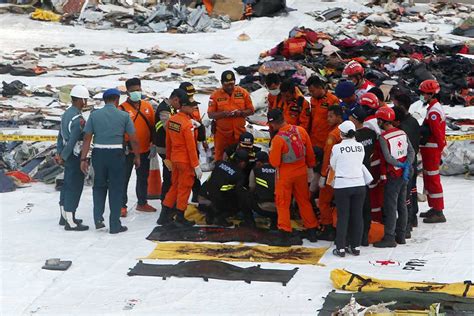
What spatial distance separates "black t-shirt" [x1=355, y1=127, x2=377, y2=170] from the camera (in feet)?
42.6

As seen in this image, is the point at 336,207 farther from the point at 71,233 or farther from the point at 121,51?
the point at 121,51

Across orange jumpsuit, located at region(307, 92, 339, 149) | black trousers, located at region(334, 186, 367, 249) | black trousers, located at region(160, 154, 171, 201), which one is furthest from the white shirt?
black trousers, located at region(160, 154, 171, 201)

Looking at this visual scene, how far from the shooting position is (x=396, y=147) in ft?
42.7

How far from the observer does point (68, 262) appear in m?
12.8

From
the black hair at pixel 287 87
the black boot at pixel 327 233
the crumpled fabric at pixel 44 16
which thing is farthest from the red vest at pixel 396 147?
the crumpled fabric at pixel 44 16

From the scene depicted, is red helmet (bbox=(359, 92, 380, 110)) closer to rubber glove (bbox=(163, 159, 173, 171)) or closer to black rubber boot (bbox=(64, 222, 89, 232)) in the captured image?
rubber glove (bbox=(163, 159, 173, 171))

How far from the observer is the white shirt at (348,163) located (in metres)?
12.6

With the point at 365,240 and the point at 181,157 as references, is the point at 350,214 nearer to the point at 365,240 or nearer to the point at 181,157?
the point at 365,240

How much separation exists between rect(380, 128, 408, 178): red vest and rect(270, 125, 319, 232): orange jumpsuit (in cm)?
89

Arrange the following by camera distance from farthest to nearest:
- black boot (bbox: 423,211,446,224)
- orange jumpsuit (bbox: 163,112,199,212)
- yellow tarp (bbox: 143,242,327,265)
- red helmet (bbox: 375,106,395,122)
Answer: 1. black boot (bbox: 423,211,446,224)
2. orange jumpsuit (bbox: 163,112,199,212)
3. red helmet (bbox: 375,106,395,122)
4. yellow tarp (bbox: 143,242,327,265)

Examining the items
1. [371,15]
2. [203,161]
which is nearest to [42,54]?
[371,15]

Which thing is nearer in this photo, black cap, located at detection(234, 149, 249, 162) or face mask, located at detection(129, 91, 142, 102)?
black cap, located at detection(234, 149, 249, 162)

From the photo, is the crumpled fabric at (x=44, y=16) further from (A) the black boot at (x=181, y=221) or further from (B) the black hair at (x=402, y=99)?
(B) the black hair at (x=402, y=99)

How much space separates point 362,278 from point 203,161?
529 cm
